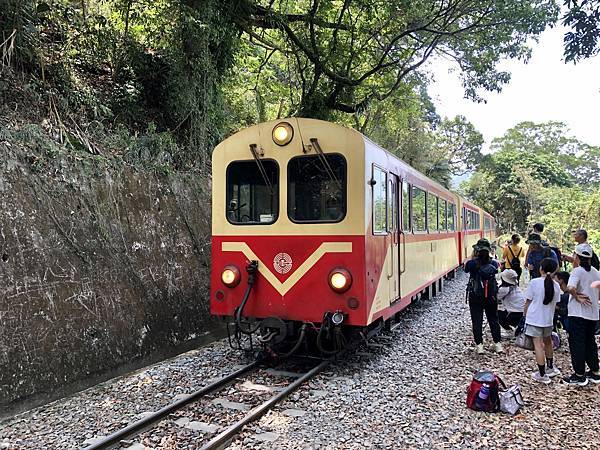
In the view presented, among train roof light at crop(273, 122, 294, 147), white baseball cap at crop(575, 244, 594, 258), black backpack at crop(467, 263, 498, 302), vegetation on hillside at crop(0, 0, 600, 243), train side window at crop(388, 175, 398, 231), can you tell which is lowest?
black backpack at crop(467, 263, 498, 302)

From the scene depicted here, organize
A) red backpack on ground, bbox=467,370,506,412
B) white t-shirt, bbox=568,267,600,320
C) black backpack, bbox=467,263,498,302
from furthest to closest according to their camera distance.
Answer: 1. black backpack, bbox=467,263,498,302
2. white t-shirt, bbox=568,267,600,320
3. red backpack on ground, bbox=467,370,506,412

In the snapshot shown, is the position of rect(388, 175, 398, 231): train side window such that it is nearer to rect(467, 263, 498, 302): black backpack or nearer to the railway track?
rect(467, 263, 498, 302): black backpack

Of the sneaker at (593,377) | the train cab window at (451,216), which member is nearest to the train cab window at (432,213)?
the train cab window at (451,216)

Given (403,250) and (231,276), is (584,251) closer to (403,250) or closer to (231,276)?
(403,250)

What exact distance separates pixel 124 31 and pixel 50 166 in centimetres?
462

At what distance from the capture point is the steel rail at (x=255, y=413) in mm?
4094

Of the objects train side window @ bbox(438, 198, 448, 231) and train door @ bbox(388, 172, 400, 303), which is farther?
train side window @ bbox(438, 198, 448, 231)

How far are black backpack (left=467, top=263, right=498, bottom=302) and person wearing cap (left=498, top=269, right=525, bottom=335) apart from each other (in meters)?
0.88

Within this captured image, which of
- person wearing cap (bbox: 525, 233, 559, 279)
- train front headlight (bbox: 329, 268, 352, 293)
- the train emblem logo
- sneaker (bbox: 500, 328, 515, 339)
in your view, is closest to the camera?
train front headlight (bbox: 329, 268, 352, 293)

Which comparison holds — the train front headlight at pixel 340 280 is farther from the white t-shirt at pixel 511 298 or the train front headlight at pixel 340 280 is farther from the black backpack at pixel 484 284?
the white t-shirt at pixel 511 298

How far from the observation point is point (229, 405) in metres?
5.14

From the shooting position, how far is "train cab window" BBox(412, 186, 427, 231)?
27.8ft

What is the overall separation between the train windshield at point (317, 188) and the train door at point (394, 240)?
49.1 inches

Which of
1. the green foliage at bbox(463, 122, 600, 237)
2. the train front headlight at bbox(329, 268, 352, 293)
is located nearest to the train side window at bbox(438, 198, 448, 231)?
the train front headlight at bbox(329, 268, 352, 293)
